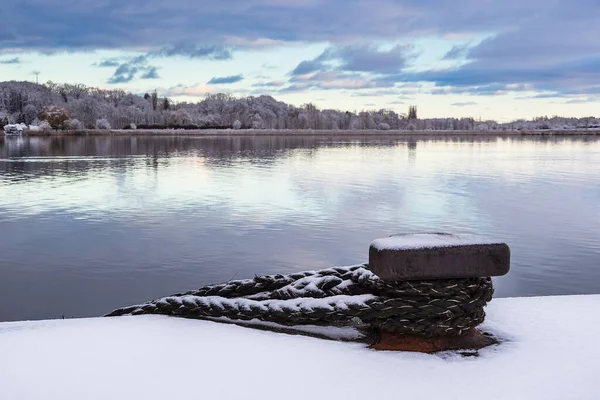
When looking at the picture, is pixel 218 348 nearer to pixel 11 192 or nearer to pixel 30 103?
pixel 11 192

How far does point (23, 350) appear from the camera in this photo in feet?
10.2

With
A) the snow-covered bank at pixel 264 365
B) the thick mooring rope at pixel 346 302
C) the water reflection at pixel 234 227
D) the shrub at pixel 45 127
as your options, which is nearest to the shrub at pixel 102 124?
the shrub at pixel 45 127

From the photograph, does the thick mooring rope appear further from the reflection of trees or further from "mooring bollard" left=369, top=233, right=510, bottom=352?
the reflection of trees

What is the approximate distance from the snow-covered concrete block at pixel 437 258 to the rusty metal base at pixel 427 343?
1.11 ft

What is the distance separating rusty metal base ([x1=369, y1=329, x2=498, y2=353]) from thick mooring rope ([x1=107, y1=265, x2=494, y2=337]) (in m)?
0.05

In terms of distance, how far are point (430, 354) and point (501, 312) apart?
3.00ft

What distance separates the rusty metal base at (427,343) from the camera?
3193 millimetres

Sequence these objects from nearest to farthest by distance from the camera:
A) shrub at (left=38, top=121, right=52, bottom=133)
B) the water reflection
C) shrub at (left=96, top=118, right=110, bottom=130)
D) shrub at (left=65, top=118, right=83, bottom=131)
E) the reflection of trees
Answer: the water reflection → the reflection of trees → shrub at (left=38, top=121, right=52, bottom=133) → shrub at (left=65, top=118, right=83, bottom=131) → shrub at (left=96, top=118, right=110, bottom=130)

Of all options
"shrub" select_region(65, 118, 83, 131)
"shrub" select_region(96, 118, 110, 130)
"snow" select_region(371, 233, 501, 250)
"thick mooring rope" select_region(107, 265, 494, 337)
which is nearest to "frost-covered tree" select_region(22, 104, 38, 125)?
"shrub" select_region(96, 118, 110, 130)

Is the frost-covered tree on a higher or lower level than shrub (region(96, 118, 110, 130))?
higher

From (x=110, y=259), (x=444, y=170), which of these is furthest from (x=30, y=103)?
(x=110, y=259)

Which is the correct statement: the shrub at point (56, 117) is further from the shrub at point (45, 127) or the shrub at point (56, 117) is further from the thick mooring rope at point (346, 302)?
the thick mooring rope at point (346, 302)

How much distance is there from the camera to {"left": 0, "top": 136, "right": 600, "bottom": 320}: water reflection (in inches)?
363

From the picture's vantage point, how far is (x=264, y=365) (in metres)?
2.91
